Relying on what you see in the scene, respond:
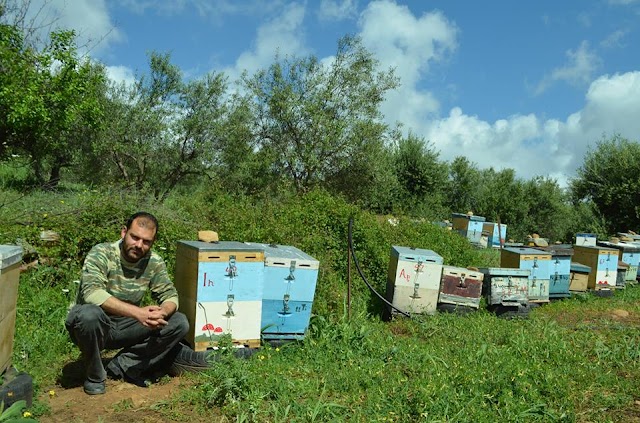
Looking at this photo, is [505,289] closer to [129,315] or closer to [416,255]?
[416,255]

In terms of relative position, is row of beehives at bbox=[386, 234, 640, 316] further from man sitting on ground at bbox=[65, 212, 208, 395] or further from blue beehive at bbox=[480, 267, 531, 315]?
man sitting on ground at bbox=[65, 212, 208, 395]

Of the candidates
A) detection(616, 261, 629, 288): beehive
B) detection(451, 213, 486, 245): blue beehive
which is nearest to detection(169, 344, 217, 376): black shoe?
detection(616, 261, 629, 288): beehive

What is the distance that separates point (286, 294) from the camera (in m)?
5.50

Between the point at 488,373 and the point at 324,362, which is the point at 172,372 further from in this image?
the point at 488,373

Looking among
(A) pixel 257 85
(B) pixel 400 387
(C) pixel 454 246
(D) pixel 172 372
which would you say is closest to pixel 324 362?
(B) pixel 400 387

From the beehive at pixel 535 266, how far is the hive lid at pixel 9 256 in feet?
25.3

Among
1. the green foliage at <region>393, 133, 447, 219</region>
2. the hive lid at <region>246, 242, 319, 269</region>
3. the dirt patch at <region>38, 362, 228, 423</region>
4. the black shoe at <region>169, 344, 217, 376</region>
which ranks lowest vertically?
the dirt patch at <region>38, 362, 228, 423</region>

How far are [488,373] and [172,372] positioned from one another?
2.84m

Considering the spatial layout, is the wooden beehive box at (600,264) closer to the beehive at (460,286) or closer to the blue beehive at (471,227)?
the beehive at (460,286)

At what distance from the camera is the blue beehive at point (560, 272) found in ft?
31.5

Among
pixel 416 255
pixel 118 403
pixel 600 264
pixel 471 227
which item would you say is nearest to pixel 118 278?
pixel 118 403

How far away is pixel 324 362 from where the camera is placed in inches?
201

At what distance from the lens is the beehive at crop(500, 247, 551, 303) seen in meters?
9.06

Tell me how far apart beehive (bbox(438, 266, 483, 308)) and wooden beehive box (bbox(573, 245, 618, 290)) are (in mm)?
4389
